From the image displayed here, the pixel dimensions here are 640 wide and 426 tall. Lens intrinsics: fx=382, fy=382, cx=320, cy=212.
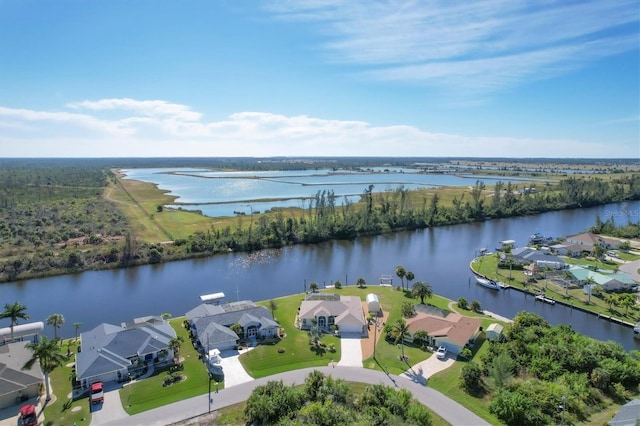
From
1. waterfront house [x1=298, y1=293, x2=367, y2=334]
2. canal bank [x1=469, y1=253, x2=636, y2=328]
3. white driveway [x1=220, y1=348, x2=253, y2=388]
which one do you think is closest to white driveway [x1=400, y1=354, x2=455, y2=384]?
waterfront house [x1=298, y1=293, x2=367, y2=334]

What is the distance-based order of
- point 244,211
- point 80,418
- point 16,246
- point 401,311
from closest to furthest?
point 80,418
point 401,311
point 16,246
point 244,211

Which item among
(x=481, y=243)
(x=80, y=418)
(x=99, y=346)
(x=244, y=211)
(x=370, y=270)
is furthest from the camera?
(x=244, y=211)

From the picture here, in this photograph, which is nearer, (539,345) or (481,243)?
(539,345)

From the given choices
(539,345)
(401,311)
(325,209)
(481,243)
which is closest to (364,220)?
(325,209)

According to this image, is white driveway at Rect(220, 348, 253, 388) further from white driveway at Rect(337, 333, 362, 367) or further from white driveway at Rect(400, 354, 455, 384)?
white driveway at Rect(400, 354, 455, 384)

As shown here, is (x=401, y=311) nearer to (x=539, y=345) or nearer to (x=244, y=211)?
(x=539, y=345)

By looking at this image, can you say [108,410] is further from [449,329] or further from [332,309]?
[449,329]
